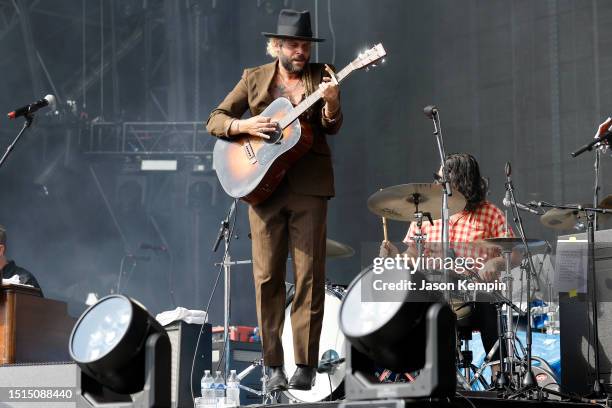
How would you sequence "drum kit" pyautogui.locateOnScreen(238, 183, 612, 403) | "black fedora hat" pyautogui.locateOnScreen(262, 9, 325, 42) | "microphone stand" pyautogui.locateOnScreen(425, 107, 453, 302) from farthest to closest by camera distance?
"drum kit" pyautogui.locateOnScreen(238, 183, 612, 403)
"microphone stand" pyautogui.locateOnScreen(425, 107, 453, 302)
"black fedora hat" pyautogui.locateOnScreen(262, 9, 325, 42)

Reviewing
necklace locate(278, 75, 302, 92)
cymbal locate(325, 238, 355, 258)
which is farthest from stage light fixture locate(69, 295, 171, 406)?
cymbal locate(325, 238, 355, 258)

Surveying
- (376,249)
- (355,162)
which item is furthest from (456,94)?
(376,249)

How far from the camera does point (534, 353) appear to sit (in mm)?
6000

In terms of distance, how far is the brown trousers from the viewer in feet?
12.8

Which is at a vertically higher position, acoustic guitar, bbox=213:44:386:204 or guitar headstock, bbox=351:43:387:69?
guitar headstock, bbox=351:43:387:69

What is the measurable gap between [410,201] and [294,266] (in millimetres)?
1408

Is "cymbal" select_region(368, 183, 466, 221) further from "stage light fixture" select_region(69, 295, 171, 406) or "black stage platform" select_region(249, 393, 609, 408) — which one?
"stage light fixture" select_region(69, 295, 171, 406)

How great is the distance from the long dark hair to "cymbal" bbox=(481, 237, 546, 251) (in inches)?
23.5

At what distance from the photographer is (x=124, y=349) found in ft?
8.19

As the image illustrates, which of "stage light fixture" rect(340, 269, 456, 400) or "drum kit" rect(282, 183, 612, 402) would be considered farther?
"drum kit" rect(282, 183, 612, 402)

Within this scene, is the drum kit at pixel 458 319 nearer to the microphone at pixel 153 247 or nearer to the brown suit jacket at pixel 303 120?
the brown suit jacket at pixel 303 120

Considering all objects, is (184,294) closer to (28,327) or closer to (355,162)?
(355,162)

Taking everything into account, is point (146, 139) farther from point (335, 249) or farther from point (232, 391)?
point (232, 391)

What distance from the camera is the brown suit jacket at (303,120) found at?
3949 mm
